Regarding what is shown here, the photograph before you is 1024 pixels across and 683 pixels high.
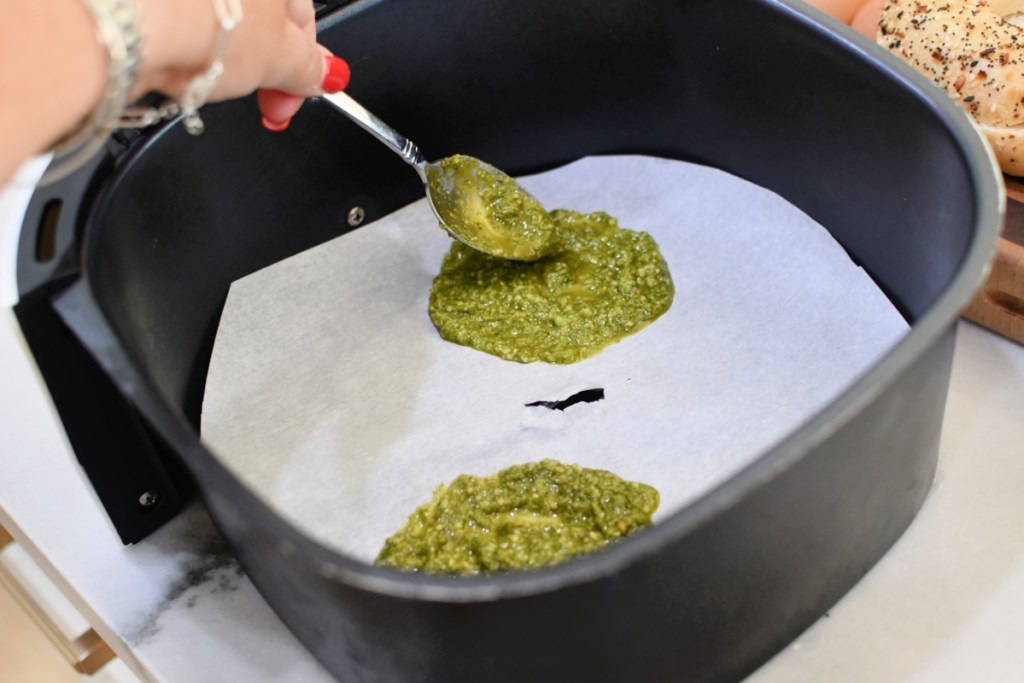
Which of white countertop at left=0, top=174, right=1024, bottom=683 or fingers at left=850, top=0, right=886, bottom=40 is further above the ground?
fingers at left=850, top=0, right=886, bottom=40

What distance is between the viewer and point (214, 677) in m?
0.98

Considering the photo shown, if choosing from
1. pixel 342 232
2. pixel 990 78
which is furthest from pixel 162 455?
pixel 990 78

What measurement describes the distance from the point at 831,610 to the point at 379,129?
70 centimetres

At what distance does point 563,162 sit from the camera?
145 centimetres

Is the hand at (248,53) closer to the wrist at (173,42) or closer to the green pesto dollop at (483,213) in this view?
the wrist at (173,42)

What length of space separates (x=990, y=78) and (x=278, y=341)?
901 mm

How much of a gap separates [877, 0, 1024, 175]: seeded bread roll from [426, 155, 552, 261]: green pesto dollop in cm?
52

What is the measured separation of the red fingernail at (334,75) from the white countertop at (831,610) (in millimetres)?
317

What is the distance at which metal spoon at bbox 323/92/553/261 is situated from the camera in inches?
50.3

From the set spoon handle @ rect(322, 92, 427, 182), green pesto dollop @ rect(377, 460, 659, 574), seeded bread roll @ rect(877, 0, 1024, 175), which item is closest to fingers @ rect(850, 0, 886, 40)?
seeded bread roll @ rect(877, 0, 1024, 175)

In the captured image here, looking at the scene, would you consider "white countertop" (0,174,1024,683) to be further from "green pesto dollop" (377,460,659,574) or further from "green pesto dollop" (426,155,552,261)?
"green pesto dollop" (426,155,552,261)

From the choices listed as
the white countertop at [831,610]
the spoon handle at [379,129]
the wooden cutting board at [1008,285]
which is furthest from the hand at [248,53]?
the wooden cutting board at [1008,285]

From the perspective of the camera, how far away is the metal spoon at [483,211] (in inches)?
50.3

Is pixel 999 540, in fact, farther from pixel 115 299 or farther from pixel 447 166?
pixel 115 299
